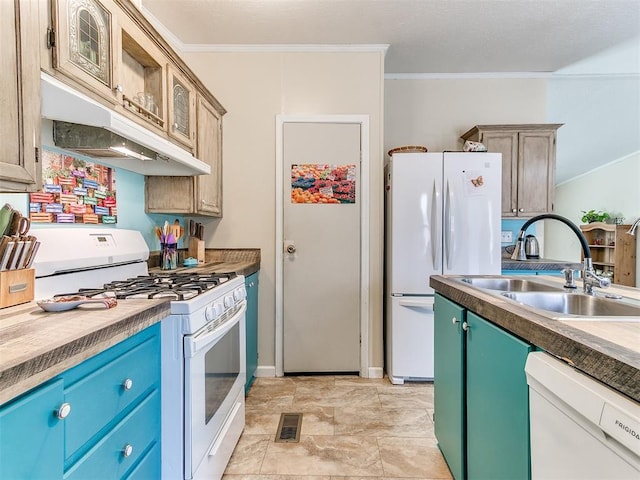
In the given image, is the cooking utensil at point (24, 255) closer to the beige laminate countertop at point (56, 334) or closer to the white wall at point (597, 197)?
the beige laminate countertop at point (56, 334)

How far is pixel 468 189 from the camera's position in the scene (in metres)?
2.61

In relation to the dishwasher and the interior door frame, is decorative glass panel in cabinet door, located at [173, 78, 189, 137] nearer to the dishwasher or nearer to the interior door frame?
the interior door frame

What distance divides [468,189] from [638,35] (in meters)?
1.75

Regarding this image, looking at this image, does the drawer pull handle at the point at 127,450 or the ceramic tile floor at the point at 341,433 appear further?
the ceramic tile floor at the point at 341,433

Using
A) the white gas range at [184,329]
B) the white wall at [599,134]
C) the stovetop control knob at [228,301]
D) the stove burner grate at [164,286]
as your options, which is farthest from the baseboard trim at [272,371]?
the white wall at [599,134]

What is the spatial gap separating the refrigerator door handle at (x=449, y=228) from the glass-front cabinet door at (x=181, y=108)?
185 cm

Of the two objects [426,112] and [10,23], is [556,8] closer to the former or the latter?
[426,112]

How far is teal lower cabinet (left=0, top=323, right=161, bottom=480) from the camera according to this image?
2.14 feet

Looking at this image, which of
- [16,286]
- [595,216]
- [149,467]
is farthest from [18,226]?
[595,216]

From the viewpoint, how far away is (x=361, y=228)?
9.26ft

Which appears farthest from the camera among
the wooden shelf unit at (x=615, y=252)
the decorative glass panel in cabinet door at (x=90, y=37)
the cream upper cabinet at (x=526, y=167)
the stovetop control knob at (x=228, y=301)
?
the wooden shelf unit at (x=615, y=252)

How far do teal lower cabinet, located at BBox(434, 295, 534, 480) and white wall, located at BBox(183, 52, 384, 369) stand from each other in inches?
47.9

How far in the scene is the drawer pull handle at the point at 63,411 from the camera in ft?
2.42

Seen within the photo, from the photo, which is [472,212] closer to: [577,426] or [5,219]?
[577,426]
